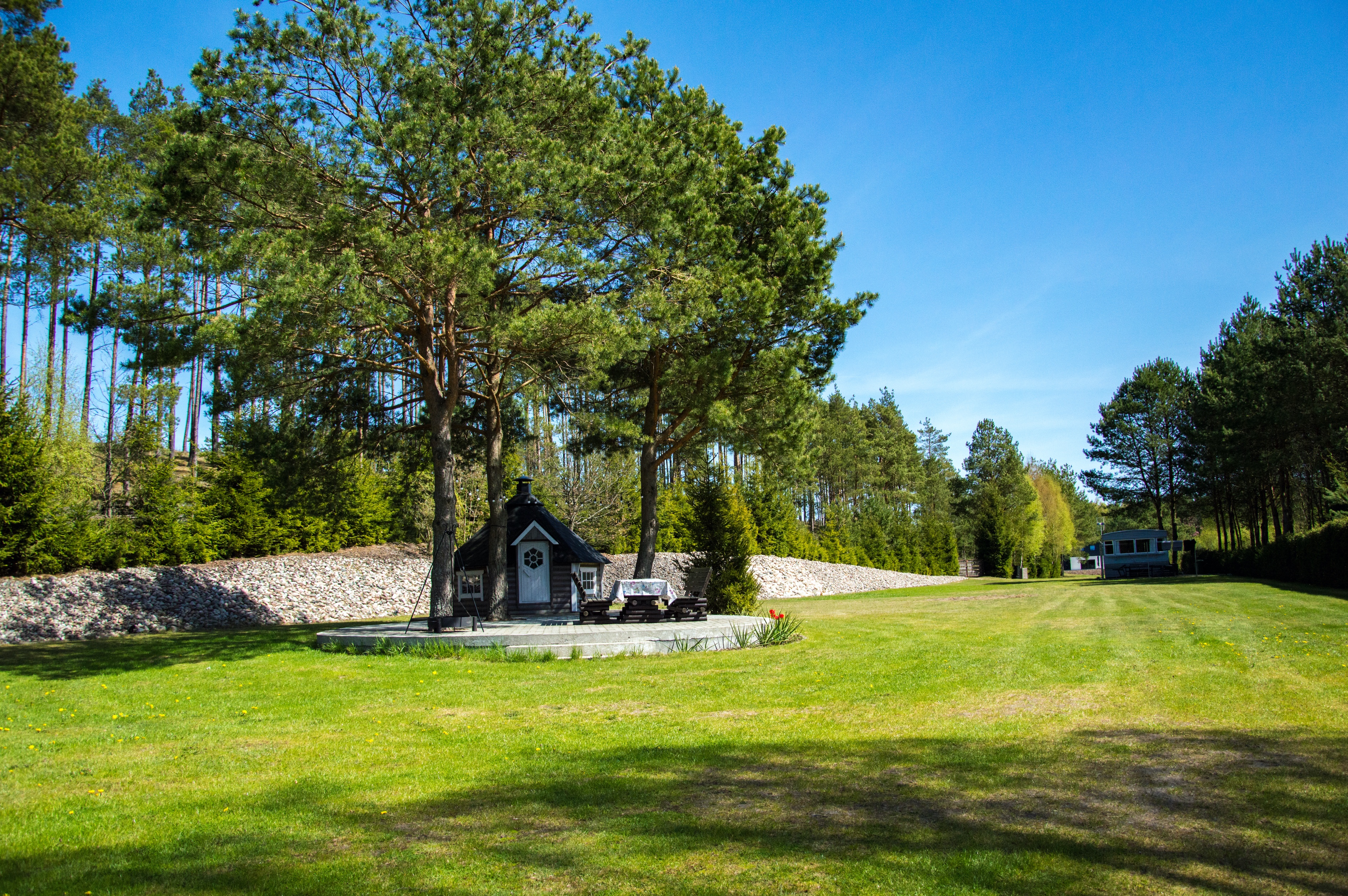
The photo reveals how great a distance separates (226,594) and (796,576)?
75.9 feet

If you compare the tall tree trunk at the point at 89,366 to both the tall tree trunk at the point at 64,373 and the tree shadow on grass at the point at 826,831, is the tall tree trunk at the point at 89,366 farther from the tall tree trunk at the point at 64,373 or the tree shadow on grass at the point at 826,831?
the tree shadow on grass at the point at 826,831

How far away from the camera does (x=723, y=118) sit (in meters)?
19.8

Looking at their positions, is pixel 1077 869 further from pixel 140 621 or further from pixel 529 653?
pixel 140 621

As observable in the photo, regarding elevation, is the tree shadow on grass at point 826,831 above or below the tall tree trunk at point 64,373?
below

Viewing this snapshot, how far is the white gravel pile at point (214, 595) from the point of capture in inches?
763

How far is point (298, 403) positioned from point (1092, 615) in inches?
705

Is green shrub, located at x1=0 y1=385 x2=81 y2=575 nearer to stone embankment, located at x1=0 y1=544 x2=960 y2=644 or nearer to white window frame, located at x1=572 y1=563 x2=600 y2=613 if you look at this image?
stone embankment, located at x1=0 y1=544 x2=960 y2=644

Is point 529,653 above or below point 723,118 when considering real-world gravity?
below

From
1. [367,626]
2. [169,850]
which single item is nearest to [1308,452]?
[367,626]

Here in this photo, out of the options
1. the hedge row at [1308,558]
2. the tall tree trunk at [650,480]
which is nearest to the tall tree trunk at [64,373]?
the tall tree trunk at [650,480]

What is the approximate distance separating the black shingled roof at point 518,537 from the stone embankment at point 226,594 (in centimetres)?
271

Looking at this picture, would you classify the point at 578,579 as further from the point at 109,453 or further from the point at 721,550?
the point at 109,453

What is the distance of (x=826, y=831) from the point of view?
15.1 feet

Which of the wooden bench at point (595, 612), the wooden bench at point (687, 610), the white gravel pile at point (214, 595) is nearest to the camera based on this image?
the wooden bench at point (595, 612)
